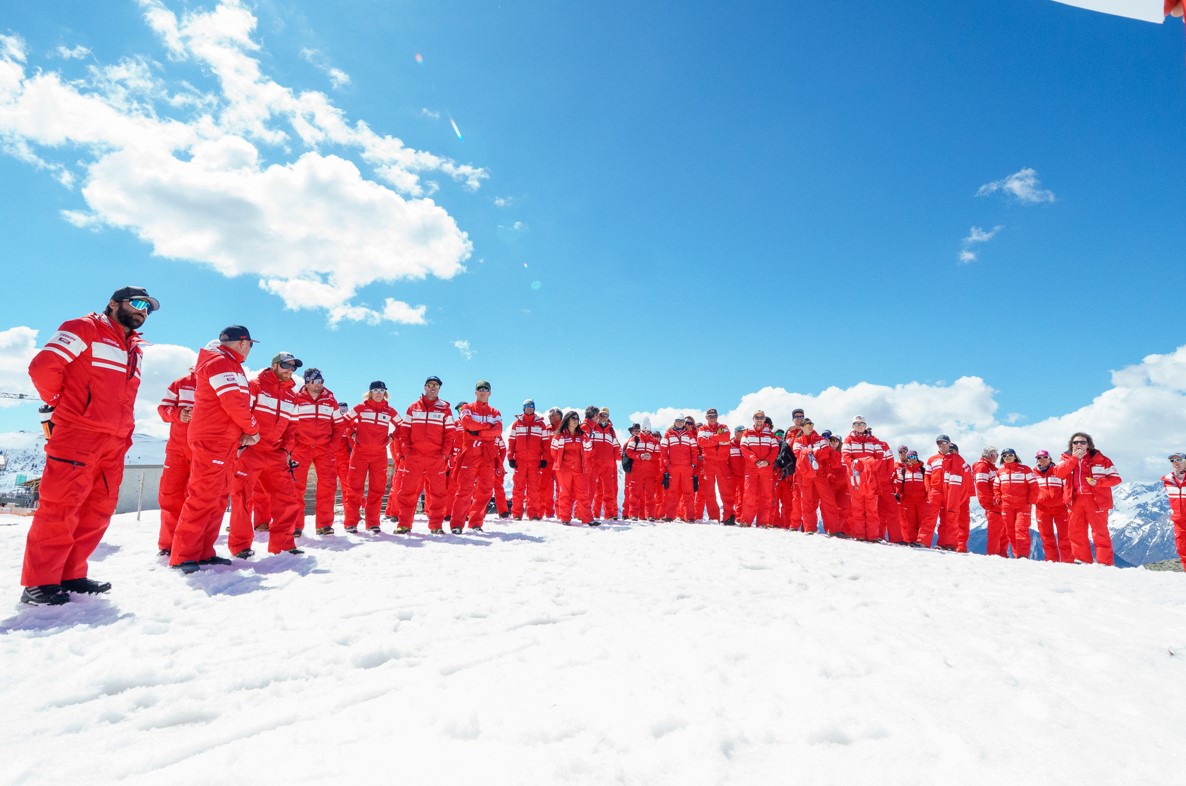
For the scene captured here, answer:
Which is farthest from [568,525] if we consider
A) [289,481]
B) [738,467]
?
[289,481]

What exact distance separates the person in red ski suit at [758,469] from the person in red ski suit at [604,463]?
119 inches

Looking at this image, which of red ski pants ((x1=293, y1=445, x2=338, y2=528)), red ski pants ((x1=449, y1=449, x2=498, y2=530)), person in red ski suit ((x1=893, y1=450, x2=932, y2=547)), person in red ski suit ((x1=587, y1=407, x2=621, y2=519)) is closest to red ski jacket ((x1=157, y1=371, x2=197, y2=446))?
red ski pants ((x1=293, y1=445, x2=338, y2=528))

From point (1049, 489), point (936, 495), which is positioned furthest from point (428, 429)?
point (1049, 489)

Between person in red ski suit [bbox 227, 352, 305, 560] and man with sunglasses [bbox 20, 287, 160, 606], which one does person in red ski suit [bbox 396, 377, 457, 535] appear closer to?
person in red ski suit [bbox 227, 352, 305, 560]

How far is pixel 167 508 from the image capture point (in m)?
6.02

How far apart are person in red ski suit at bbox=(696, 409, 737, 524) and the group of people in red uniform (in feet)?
0.15

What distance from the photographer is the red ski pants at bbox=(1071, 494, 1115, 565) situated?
1002 centimetres

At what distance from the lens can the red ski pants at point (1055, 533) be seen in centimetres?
1121

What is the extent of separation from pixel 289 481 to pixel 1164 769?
25.3 feet

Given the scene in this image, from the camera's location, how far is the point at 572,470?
36.0ft

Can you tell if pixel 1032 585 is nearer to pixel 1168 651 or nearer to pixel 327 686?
pixel 1168 651

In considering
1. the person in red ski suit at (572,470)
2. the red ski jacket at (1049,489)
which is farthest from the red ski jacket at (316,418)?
the red ski jacket at (1049,489)

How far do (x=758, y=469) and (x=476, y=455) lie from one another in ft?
20.3

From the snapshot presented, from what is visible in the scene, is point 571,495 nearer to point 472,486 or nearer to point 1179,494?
point 472,486
